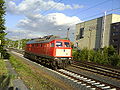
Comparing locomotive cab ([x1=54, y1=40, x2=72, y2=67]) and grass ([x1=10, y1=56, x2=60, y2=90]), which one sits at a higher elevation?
locomotive cab ([x1=54, y1=40, x2=72, y2=67])

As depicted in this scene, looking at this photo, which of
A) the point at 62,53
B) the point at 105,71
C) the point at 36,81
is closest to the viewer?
the point at 36,81

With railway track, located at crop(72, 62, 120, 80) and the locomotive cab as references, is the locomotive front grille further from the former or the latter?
railway track, located at crop(72, 62, 120, 80)

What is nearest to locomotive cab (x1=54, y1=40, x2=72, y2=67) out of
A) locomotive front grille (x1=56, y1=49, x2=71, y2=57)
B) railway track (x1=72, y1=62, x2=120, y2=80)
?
locomotive front grille (x1=56, y1=49, x2=71, y2=57)

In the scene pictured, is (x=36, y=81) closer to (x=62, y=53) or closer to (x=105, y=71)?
(x=62, y=53)

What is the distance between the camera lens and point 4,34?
21.5 meters

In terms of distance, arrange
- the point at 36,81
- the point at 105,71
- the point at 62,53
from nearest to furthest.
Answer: the point at 36,81 < the point at 105,71 < the point at 62,53

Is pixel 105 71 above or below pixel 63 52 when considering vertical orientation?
below

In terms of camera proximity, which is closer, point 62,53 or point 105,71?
point 105,71

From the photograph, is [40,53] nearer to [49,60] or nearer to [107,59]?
[49,60]

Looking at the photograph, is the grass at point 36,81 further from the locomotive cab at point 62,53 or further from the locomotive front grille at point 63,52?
the locomotive front grille at point 63,52

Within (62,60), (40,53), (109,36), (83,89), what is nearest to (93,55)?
(40,53)

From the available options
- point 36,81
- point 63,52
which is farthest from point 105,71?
point 36,81

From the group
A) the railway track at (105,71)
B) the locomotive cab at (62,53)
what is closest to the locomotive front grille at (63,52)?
the locomotive cab at (62,53)

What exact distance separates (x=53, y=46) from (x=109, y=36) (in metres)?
46.8
